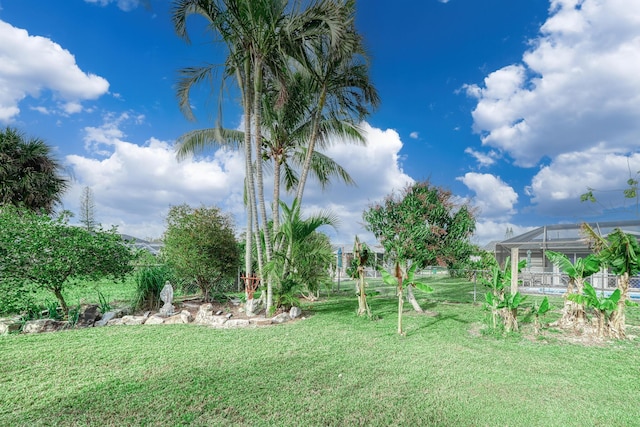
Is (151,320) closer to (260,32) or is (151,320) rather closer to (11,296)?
(11,296)

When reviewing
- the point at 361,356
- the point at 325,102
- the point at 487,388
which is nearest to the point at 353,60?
the point at 325,102

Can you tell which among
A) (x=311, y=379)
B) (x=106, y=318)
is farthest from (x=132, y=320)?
(x=311, y=379)

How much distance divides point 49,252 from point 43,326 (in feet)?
4.52

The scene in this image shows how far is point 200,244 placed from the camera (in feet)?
29.0

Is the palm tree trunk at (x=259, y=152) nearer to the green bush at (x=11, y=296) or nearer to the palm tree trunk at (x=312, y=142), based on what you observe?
the palm tree trunk at (x=312, y=142)

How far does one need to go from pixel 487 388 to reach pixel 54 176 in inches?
640

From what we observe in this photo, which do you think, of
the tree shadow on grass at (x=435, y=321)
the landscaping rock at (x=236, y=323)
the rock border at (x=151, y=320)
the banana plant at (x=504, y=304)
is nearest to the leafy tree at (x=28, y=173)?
the rock border at (x=151, y=320)

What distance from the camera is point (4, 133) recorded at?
41.6ft

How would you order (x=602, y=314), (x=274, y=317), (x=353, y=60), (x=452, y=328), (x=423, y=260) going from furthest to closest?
(x=353, y=60) → (x=423, y=260) → (x=274, y=317) → (x=452, y=328) → (x=602, y=314)

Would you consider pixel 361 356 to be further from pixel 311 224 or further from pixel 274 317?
pixel 311 224

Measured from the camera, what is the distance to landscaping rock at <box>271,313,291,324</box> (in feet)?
24.3

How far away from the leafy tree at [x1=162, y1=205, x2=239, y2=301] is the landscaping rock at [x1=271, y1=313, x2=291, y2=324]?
2575mm

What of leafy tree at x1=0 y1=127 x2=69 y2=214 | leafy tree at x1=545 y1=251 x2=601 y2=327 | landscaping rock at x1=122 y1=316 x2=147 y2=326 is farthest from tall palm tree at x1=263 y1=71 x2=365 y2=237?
leafy tree at x1=0 y1=127 x2=69 y2=214

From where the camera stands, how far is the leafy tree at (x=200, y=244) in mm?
8781
